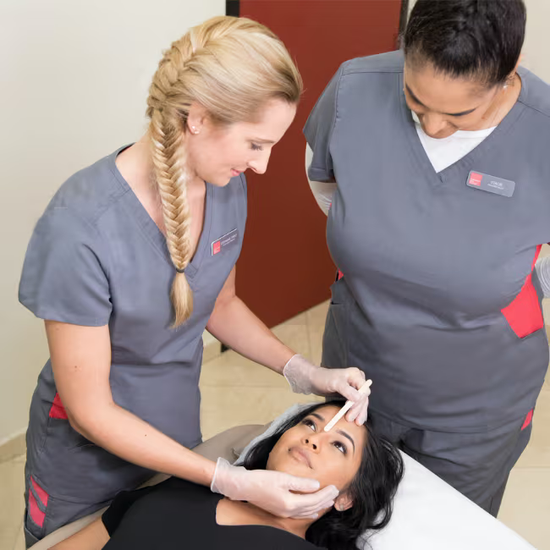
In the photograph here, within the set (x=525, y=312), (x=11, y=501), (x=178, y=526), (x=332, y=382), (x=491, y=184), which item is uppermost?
A: (x=491, y=184)

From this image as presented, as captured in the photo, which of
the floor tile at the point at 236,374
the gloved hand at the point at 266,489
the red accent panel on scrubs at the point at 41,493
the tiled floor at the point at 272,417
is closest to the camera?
the gloved hand at the point at 266,489

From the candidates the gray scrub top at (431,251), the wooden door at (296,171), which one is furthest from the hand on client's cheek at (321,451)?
the wooden door at (296,171)

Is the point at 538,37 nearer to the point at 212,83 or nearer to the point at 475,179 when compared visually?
the point at 475,179

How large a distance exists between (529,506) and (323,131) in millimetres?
1653

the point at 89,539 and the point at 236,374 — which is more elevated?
the point at 89,539

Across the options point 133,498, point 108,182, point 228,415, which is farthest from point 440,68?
point 228,415

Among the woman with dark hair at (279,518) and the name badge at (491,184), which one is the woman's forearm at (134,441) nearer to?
the woman with dark hair at (279,518)

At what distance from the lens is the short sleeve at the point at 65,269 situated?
3.60 feet

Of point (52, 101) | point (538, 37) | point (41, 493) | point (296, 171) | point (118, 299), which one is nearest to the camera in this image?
point (118, 299)

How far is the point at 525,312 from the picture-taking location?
1431mm

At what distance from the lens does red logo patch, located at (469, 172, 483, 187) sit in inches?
51.3

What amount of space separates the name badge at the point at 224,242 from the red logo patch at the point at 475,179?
18.2 inches

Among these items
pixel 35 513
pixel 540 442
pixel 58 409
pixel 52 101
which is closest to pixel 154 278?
pixel 58 409

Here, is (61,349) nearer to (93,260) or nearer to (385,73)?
(93,260)
